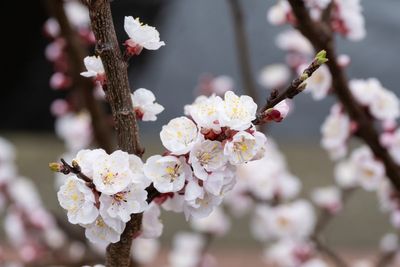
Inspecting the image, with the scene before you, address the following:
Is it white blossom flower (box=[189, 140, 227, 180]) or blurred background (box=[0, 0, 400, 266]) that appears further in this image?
blurred background (box=[0, 0, 400, 266])

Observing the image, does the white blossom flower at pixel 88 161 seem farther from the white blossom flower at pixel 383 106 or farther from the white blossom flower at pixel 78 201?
the white blossom flower at pixel 383 106

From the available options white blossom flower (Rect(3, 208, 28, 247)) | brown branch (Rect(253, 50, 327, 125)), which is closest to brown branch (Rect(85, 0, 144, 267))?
brown branch (Rect(253, 50, 327, 125))

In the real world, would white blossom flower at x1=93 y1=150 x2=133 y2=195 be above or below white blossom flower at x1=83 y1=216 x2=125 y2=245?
above

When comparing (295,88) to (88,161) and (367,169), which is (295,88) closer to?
(88,161)

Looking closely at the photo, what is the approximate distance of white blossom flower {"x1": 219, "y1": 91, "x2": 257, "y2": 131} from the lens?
571 mm

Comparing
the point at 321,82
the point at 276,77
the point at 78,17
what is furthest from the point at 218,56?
the point at 321,82

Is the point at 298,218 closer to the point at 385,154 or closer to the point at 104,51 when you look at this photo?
the point at 385,154

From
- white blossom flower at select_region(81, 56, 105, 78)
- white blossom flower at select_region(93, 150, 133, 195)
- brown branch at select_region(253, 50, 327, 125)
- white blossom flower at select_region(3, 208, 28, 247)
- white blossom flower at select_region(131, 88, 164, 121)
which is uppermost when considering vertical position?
white blossom flower at select_region(3, 208, 28, 247)

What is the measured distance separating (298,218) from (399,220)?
37 centimetres

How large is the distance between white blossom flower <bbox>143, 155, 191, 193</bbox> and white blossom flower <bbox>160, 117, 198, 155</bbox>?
0.01m

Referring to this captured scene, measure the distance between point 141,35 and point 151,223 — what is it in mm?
197

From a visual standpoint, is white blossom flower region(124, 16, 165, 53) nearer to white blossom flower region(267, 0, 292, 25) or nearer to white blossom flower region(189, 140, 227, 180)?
white blossom flower region(189, 140, 227, 180)

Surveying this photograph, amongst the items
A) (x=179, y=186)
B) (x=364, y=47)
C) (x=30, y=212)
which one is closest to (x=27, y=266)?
(x=30, y=212)

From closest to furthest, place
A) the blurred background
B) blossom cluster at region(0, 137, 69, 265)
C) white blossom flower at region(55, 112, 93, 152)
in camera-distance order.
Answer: white blossom flower at region(55, 112, 93, 152) < blossom cluster at region(0, 137, 69, 265) < the blurred background
